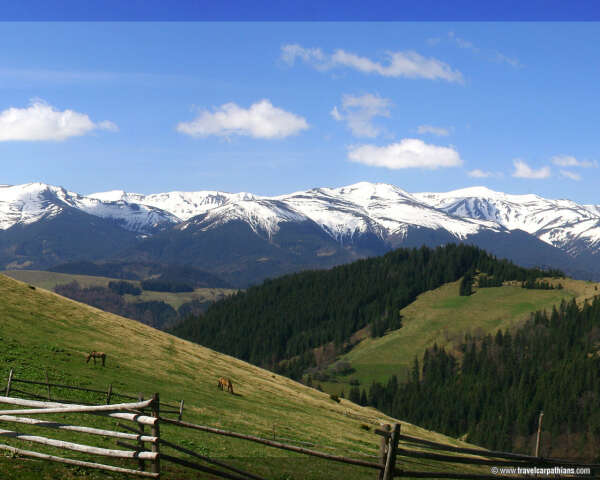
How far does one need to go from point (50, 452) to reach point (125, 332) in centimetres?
6946

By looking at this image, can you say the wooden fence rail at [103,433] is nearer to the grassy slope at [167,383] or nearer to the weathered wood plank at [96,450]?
the weathered wood plank at [96,450]

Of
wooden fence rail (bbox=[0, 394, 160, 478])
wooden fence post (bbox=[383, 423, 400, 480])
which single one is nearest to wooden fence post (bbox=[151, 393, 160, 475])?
wooden fence rail (bbox=[0, 394, 160, 478])

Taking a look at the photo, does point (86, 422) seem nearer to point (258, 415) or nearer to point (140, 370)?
point (258, 415)

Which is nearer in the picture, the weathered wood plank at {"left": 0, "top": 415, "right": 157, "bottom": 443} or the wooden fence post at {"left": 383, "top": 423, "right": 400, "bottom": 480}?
the weathered wood plank at {"left": 0, "top": 415, "right": 157, "bottom": 443}

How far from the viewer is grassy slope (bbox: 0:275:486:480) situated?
33125mm

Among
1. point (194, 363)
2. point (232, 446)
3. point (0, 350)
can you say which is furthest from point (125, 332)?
point (232, 446)

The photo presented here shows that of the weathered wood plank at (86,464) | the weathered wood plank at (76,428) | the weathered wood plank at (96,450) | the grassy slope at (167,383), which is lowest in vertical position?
the grassy slope at (167,383)

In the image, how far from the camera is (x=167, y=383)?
220 feet

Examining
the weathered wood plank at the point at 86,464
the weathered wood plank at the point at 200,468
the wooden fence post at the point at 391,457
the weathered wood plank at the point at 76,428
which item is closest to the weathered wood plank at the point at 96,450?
the weathered wood plank at the point at 76,428

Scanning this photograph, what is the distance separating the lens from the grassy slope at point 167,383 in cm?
3312

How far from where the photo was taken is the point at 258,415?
202 ft

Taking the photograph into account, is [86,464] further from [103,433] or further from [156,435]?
[156,435]

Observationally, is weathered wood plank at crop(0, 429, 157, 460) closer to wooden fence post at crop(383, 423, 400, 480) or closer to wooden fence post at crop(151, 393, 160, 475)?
wooden fence post at crop(151, 393, 160, 475)

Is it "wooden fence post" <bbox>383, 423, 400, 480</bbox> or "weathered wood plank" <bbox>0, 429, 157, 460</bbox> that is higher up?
"wooden fence post" <bbox>383, 423, 400, 480</bbox>
